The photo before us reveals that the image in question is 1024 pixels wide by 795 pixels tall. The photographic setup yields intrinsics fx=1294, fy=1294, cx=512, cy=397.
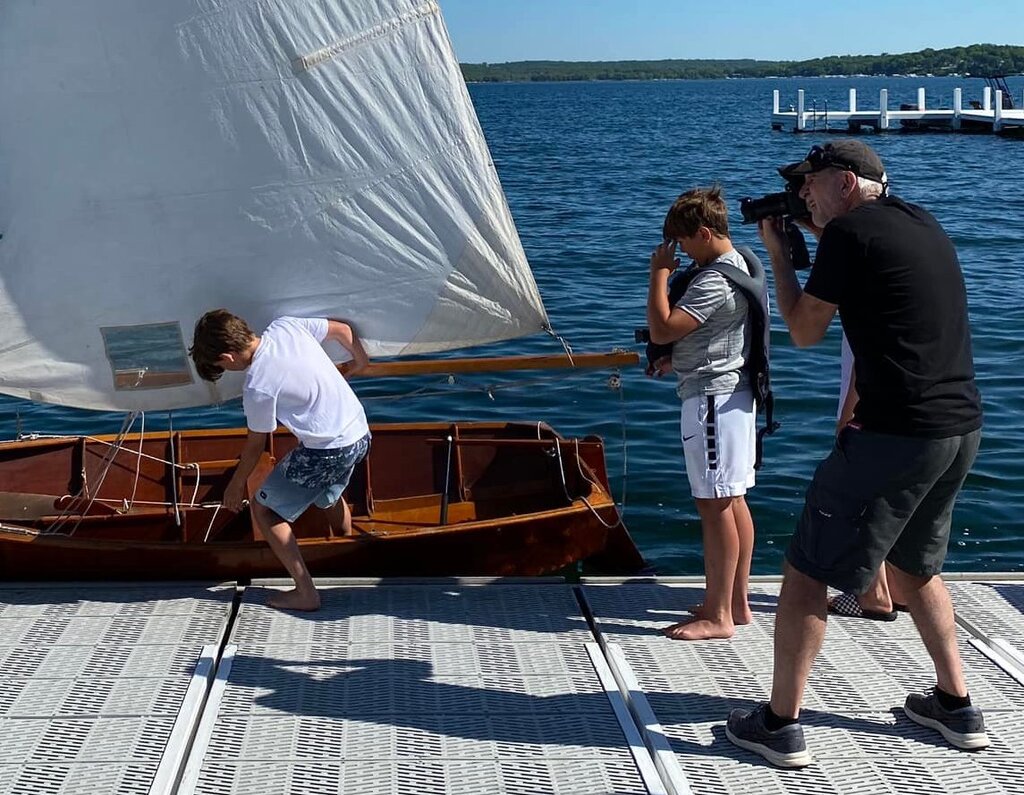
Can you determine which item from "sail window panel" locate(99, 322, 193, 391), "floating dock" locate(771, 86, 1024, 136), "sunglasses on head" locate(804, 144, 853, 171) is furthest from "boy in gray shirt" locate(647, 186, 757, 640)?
"floating dock" locate(771, 86, 1024, 136)

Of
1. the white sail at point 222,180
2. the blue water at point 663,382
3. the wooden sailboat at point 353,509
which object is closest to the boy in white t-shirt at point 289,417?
the white sail at point 222,180

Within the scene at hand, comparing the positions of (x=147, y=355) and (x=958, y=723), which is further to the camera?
(x=147, y=355)

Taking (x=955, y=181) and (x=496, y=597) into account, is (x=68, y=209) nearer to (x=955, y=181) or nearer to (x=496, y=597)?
(x=496, y=597)

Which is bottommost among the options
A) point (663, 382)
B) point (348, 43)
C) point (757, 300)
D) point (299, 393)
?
point (663, 382)

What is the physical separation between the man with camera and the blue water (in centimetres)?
249

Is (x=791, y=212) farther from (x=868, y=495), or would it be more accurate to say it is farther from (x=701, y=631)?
(x=701, y=631)

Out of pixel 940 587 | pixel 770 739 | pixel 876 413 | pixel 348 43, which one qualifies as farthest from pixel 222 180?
pixel 940 587

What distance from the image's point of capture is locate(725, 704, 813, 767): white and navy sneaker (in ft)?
12.7

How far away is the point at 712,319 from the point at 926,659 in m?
1.48

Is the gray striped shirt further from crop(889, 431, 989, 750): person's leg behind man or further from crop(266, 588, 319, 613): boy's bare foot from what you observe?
crop(266, 588, 319, 613): boy's bare foot

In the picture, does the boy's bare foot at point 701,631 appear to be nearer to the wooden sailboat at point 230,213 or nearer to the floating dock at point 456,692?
the floating dock at point 456,692

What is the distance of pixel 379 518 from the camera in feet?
23.2

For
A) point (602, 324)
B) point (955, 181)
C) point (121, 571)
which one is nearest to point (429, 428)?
point (121, 571)

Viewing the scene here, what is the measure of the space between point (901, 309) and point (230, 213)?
315cm
